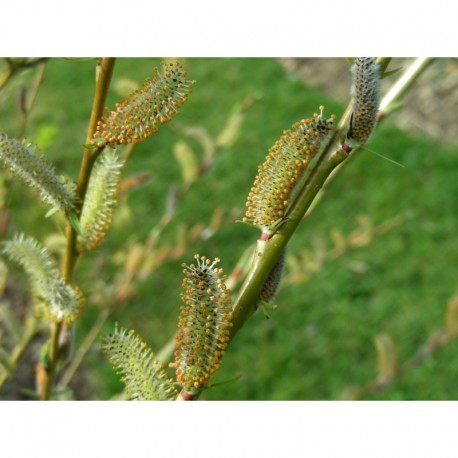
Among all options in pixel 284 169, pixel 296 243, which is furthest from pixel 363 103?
pixel 296 243

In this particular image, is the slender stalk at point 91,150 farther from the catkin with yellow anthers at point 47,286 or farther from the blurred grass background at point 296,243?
the blurred grass background at point 296,243

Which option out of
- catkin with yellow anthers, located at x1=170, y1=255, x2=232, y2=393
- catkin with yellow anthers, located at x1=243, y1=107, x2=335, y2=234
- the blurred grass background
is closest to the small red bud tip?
catkin with yellow anthers, located at x1=170, y1=255, x2=232, y2=393

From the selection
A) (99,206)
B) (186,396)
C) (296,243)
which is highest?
(296,243)

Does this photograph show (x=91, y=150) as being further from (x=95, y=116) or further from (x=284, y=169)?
(x=284, y=169)

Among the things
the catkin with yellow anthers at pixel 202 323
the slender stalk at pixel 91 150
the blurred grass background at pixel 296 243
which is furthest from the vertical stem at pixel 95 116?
the blurred grass background at pixel 296 243
